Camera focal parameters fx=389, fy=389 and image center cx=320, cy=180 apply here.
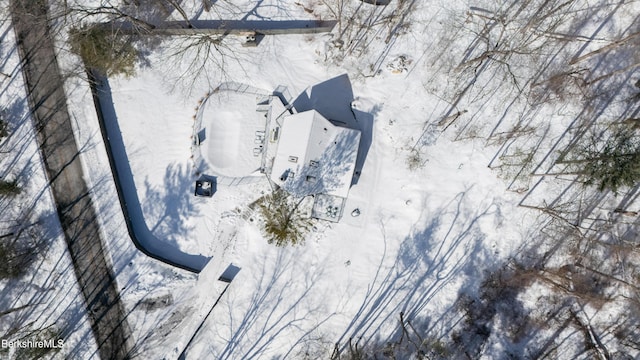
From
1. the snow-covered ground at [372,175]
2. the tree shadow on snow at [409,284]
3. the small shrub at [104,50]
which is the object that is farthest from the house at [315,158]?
the small shrub at [104,50]

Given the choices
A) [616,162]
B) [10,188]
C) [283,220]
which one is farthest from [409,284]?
[10,188]

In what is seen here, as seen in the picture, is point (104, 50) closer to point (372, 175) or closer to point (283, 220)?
point (283, 220)

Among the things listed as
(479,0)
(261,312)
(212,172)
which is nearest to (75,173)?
(212,172)

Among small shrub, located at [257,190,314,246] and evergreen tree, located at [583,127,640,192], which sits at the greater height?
evergreen tree, located at [583,127,640,192]

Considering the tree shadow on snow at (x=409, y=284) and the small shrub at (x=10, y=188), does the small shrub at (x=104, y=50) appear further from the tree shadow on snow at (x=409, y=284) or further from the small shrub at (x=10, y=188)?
the tree shadow on snow at (x=409, y=284)

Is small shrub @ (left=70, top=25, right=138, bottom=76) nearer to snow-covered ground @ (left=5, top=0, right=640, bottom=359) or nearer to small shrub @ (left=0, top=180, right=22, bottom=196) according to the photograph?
snow-covered ground @ (left=5, top=0, right=640, bottom=359)

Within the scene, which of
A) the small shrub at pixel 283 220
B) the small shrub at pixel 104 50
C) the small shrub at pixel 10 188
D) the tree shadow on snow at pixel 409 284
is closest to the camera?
the small shrub at pixel 104 50

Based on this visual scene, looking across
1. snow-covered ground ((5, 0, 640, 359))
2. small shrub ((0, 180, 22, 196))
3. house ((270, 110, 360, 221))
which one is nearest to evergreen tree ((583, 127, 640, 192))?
snow-covered ground ((5, 0, 640, 359))
